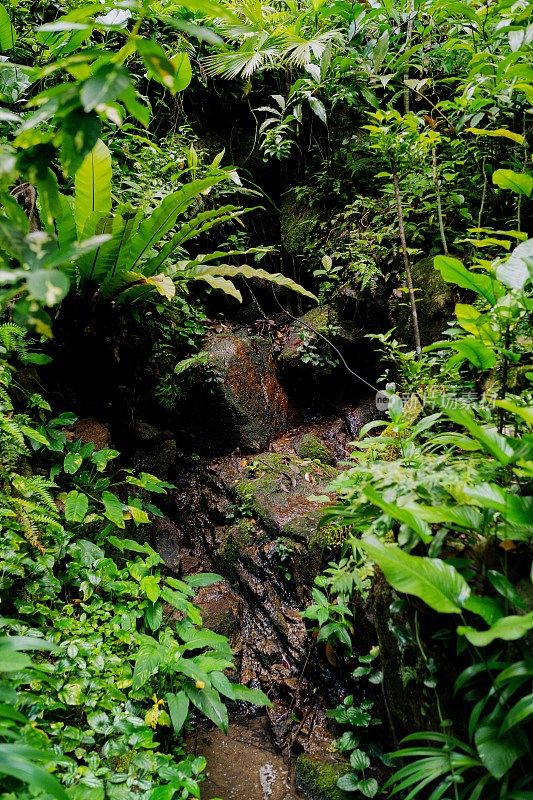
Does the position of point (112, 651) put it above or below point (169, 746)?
above

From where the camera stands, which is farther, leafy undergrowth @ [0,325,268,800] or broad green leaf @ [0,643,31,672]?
leafy undergrowth @ [0,325,268,800]

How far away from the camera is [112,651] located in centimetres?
205

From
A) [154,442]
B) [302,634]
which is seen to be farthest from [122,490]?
[302,634]

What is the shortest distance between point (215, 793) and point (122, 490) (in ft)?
6.19

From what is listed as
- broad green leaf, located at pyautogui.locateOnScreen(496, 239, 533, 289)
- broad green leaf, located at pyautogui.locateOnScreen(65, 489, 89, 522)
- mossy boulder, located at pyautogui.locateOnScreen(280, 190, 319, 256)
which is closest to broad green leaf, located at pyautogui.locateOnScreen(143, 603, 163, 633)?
broad green leaf, located at pyautogui.locateOnScreen(65, 489, 89, 522)

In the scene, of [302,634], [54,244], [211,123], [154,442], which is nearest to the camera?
[54,244]

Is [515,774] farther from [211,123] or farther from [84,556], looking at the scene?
[211,123]

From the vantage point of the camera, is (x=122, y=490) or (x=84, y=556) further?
(x=122, y=490)

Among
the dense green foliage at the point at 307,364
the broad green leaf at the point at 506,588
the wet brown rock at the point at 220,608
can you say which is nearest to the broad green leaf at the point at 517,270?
the dense green foliage at the point at 307,364

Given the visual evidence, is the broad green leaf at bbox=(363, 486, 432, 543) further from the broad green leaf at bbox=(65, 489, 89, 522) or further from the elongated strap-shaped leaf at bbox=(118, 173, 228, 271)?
the elongated strap-shaped leaf at bbox=(118, 173, 228, 271)

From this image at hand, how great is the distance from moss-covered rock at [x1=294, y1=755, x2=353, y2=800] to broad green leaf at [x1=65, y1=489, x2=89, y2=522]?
166 cm

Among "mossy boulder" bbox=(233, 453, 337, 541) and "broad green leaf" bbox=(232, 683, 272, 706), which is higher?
"broad green leaf" bbox=(232, 683, 272, 706)

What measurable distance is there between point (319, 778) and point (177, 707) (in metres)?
0.79

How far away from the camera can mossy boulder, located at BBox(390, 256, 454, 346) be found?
11.5ft
